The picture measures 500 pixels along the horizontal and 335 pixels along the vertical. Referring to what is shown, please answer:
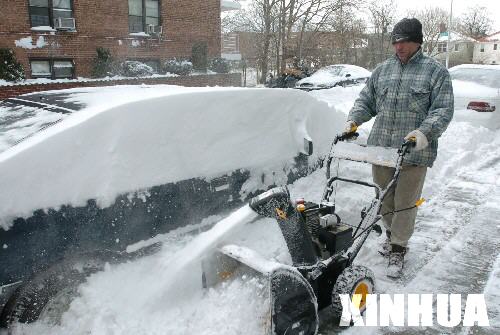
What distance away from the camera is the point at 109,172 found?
116 inches

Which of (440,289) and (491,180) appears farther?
(491,180)

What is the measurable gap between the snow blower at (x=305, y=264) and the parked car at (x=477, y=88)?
6.92 metres

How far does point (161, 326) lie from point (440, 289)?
2247mm

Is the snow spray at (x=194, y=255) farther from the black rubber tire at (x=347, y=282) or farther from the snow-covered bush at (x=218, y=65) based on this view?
the snow-covered bush at (x=218, y=65)

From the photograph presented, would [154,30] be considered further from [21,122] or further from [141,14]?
[21,122]

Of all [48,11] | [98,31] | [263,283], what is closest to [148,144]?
[263,283]

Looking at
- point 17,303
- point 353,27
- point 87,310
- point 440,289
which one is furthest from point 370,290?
point 353,27

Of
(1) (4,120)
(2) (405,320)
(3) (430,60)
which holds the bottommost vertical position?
(2) (405,320)

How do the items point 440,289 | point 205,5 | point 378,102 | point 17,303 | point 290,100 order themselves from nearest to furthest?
1. point 17,303
2. point 440,289
3. point 378,102
4. point 290,100
5. point 205,5

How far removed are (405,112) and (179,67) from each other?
44.5 feet

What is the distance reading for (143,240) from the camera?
3.23 meters

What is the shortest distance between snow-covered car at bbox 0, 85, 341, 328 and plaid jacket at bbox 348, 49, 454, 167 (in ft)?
2.90

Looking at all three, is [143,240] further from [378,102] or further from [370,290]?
[378,102]

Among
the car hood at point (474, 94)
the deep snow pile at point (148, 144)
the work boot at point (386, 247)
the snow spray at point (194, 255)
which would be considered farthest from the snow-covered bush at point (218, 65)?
the snow spray at point (194, 255)
